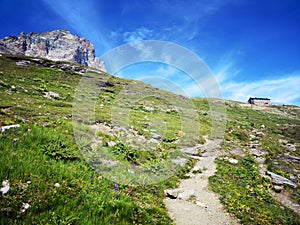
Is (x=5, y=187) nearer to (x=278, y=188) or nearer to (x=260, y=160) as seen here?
(x=278, y=188)

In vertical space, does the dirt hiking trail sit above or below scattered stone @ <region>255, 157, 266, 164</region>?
below

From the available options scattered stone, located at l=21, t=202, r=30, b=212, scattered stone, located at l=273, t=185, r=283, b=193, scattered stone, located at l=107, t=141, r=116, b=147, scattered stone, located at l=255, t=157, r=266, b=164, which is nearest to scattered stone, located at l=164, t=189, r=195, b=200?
scattered stone, located at l=107, t=141, r=116, b=147

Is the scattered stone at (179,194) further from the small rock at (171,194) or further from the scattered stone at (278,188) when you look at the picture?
the scattered stone at (278,188)

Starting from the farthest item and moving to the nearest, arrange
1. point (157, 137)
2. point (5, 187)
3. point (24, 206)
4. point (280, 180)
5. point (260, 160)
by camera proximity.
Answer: point (157, 137)
point (260, 160)
point (280, 180)
point (5, 187)
point (24, 206)

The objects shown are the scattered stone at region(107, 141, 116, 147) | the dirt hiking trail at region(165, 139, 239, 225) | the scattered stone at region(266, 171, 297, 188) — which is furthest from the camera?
the scattered stone at region(266, 171, 297, 188)

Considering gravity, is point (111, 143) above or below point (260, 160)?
above

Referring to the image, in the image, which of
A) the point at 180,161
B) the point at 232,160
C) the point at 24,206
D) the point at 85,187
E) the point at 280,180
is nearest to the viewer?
the point at 24,206

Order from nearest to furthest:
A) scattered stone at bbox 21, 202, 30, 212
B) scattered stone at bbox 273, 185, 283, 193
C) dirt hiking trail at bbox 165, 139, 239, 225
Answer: scattered stone at bbox 21, 202, 30, 212 < dirt hiking trail at bbox 165, 139, 239, 225 < scattered stone at bbox 273, 185, 283, 193

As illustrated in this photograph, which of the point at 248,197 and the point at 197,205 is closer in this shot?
the point at 197,205

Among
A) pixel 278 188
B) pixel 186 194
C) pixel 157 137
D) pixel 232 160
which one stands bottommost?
pixel 278 188

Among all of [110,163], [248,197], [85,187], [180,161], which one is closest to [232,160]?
[180,161]

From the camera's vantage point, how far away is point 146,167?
32.4ft

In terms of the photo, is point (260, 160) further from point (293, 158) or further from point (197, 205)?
point (197, 205)

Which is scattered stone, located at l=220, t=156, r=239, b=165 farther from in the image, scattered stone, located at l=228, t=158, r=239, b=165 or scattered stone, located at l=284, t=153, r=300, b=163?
scattered stone, located at l=284, t=153, r=300, b=163
